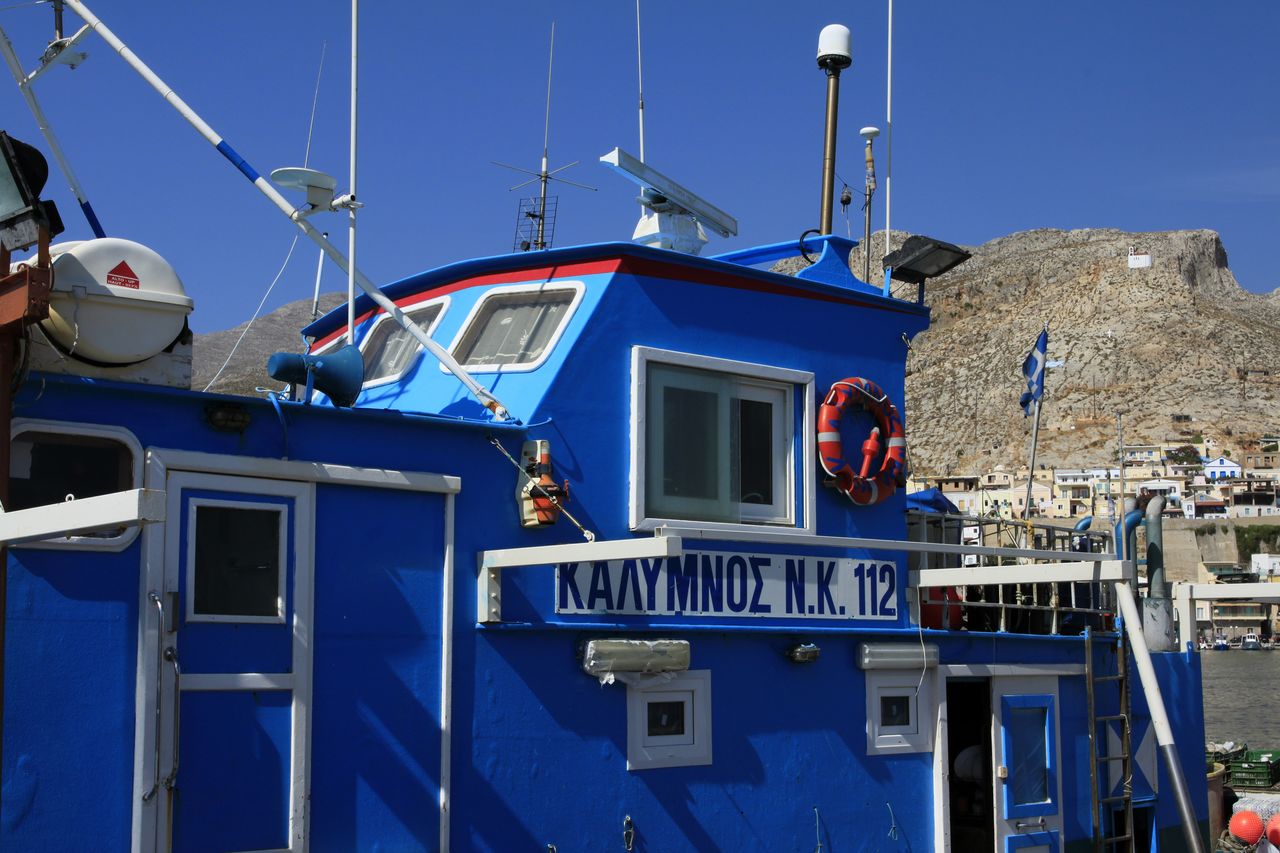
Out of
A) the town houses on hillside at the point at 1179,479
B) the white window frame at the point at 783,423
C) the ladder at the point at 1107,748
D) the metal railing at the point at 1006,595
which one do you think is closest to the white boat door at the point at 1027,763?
the ladder at the point at 1107,748

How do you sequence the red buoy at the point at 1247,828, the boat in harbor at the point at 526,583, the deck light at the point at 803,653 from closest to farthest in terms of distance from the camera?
the boat in harbor at the point at 526,583 < the deck light at the point at 803,653 < the red buoy at the point at 1247,828

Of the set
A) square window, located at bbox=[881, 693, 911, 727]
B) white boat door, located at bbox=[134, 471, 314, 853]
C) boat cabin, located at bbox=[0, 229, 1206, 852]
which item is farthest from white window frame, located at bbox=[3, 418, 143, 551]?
square window, located at bbox=[881, 693, 911, 727]

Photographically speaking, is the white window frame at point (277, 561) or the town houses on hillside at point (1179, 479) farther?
the town houses on hillside at point (1179, 479)

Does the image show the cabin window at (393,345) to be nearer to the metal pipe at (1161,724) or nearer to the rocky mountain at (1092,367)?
the metal pipe at (1161,724)

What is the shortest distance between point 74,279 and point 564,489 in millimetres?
2711

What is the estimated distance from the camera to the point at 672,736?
8.01 metres

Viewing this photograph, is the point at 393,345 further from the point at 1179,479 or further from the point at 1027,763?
the point at 1179,479

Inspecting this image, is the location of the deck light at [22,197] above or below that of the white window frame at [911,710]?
above

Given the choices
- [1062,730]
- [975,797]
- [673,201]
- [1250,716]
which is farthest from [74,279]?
[1250,716]

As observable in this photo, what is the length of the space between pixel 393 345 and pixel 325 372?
2.12 m

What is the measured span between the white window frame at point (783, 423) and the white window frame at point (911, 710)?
1151 millimetres

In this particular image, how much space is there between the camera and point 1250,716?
196ft

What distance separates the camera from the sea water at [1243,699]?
5231 centimetres

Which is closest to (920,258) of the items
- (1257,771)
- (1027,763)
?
(1027,763)
